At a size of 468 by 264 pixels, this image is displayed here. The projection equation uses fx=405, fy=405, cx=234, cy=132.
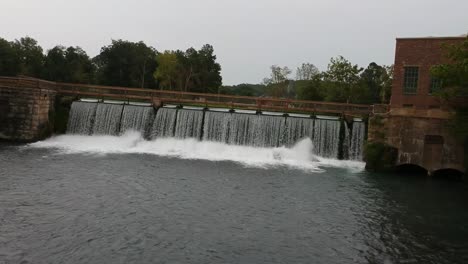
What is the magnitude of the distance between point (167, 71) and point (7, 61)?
23337 millimetres

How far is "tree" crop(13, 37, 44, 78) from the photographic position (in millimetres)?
61725

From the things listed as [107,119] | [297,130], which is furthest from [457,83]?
[107,119]

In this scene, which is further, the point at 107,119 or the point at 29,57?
the point at 29,57

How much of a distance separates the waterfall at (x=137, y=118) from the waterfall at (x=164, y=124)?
0.60m

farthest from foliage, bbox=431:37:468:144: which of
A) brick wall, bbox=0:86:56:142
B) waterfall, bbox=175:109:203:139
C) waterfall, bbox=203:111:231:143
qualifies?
brick wall, bbox=0:86:56:142

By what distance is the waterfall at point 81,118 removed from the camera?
31.2 m

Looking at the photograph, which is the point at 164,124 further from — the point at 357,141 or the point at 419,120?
the point at 419,120

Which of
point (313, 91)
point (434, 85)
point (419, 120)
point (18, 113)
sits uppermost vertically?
point (313, 91)

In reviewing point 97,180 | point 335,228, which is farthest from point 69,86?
point 335,228

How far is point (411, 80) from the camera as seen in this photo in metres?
27.6

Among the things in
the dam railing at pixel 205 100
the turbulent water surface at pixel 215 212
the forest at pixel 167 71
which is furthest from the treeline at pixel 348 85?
the turbulent water surface at pixel 215 212

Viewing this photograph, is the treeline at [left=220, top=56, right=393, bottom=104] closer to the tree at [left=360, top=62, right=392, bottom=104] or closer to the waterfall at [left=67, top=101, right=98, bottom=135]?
the tree at [left=360, top=62, right=392, bottom=104]

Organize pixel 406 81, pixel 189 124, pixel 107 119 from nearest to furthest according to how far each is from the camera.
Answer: pixel 406 81, pixel 189 124, pixel 107 119

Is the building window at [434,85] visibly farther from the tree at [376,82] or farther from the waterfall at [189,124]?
the tree at [376,82]
